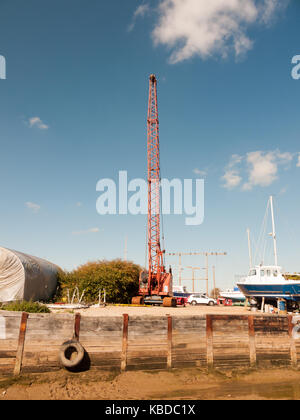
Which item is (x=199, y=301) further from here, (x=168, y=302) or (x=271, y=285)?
(x=271, y=285)

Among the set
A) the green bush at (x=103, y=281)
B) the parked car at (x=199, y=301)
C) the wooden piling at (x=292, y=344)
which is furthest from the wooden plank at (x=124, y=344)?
the parked car at (x=199, y=301)

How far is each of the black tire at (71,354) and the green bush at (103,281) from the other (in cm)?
2153

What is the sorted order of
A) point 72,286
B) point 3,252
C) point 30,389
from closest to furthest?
1. point 30,389
2. point 3,252
3. point 72,286

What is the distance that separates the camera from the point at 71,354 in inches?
401

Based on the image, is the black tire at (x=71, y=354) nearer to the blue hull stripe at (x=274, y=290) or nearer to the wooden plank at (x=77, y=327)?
the wooden plank at (x=77, y=327)

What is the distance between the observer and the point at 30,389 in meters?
9.07

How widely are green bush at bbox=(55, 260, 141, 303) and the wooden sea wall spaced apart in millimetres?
21188

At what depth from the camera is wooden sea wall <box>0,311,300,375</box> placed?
32.9 feet

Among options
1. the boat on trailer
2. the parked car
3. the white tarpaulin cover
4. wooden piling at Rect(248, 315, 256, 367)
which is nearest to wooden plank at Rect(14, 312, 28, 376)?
wooden piling at Rect(248, 315, 256, 367)
